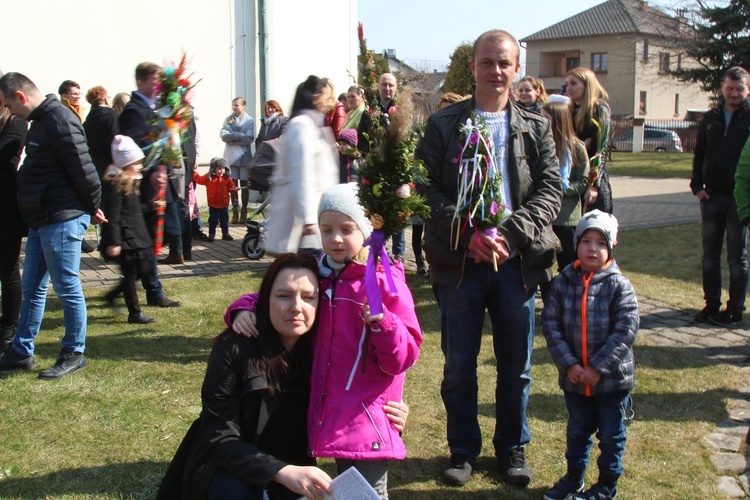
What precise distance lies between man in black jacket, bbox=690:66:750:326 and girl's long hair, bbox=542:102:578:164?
64.1 inches

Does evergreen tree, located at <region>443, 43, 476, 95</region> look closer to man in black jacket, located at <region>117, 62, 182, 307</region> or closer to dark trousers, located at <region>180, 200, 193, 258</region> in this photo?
man in black jacket, located at <region>117, 62, 182, 307</region>

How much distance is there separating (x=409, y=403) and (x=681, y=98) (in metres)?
60.9

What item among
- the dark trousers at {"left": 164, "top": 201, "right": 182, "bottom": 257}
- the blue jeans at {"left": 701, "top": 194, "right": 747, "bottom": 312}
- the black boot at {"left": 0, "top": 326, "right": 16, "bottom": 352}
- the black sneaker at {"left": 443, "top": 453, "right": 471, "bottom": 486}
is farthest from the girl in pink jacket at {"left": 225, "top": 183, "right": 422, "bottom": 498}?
the dark trousers at {"left": 164, "top": 201, "right": 182, "bottom": 257}

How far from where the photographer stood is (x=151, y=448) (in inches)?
167

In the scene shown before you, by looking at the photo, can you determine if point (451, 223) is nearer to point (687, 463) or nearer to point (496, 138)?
point (496, 138)

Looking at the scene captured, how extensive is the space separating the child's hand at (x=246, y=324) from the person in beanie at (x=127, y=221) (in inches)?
117

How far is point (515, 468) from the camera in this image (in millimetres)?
3877

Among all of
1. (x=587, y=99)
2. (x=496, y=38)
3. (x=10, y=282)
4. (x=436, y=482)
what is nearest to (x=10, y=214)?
(x=10, y=282)

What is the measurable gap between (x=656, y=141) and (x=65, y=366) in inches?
1476

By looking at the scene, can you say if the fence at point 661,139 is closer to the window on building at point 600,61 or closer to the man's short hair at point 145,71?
the window on building at point 600,61

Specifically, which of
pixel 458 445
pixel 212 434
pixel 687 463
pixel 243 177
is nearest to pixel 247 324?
pixel 212 434

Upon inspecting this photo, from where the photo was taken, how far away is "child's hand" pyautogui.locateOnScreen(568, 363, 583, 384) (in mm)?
3611

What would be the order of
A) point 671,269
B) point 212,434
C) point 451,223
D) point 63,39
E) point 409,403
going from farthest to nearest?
1. point 63,39
2. point 671,269
3. point 409,403
4. point 451,223
5. point 212,434

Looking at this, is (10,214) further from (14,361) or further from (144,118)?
(144,118)
